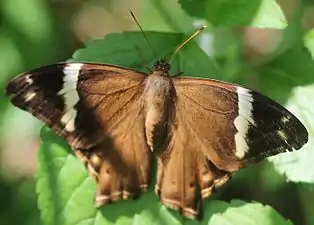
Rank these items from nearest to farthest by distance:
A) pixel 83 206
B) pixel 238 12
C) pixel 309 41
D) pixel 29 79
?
pixel 29 79
pixel 83 206
pixel 238 12
pixel 309 41

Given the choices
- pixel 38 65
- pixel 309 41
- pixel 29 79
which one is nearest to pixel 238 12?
pixel 309 41

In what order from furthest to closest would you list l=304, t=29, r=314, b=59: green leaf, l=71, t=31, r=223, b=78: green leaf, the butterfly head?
l=304, t=29, r=314, b=59: green leaf
l=71, t=31, r=223, b=78: green leaf
the butterfly head

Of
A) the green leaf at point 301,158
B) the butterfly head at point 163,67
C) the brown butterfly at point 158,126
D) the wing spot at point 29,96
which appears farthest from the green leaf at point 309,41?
the wing spot at point 29,96

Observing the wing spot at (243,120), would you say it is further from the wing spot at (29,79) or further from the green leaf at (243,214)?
the wing spot at (29,79)

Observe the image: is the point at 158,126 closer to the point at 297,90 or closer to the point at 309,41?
the point at 297,90

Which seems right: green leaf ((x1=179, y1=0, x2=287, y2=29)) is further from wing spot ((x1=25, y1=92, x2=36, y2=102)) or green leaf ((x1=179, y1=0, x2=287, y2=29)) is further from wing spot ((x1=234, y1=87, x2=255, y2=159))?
wing spot ((x1=25, y1=92, x2=36, y2=102))

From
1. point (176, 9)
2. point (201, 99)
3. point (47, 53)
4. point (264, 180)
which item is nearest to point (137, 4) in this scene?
point (176, 9)

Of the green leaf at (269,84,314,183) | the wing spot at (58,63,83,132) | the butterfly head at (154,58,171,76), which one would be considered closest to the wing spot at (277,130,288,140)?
the green leaf at (269,84,314,183)
